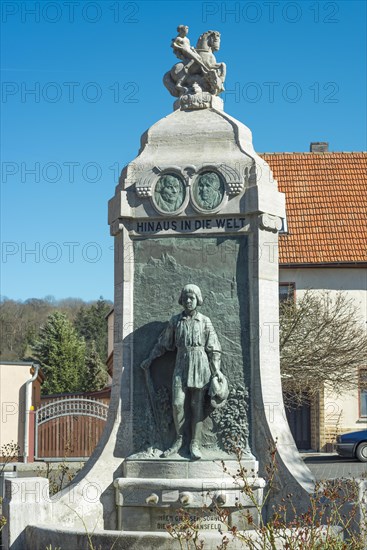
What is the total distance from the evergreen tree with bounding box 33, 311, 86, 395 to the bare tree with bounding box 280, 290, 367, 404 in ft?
91.7

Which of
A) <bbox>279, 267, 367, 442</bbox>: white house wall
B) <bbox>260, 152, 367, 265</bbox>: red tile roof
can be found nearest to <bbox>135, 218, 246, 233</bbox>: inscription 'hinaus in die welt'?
<bbox>260, 152, 367, 265</bbox>: red tile roof

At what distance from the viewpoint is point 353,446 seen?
26.8 m

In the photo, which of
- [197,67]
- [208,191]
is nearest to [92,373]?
[197,67]

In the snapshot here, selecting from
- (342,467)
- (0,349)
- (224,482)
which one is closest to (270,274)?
(224,482)

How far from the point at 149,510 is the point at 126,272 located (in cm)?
258

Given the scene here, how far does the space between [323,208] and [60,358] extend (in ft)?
79.9

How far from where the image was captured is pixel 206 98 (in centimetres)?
1119

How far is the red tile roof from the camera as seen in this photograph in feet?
104

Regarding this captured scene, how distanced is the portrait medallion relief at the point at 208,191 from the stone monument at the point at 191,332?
0.01 metres

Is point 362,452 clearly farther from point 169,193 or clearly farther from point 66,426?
point 169,193

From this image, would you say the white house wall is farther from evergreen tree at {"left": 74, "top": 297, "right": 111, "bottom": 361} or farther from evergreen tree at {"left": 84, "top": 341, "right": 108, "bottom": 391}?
evergreen tree at {"left": 74, "top": 297, "right": 111, "bottom": 361}

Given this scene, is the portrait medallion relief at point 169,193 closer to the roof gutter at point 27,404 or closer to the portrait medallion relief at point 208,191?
the portrait medallion relief at point 208,191

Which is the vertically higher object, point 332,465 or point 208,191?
point 208,191

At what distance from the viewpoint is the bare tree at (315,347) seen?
24141 mm
